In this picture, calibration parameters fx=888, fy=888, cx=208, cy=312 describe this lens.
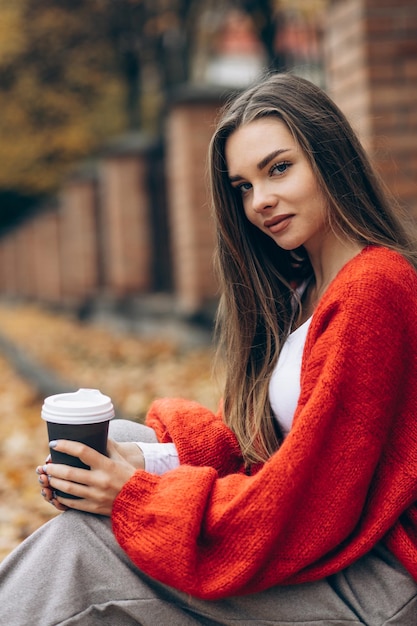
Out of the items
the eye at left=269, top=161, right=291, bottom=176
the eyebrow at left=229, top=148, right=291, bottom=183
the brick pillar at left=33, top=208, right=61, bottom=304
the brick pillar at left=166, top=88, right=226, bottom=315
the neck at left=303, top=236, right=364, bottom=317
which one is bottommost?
the brick pillar at left=33, top=208, right=61, bottom=304

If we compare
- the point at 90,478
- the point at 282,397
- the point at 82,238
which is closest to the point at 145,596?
the point at 90,478

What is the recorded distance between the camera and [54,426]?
200cm

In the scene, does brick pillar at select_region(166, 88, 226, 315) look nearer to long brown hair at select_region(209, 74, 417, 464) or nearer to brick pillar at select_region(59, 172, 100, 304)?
→ long brown hair at select_region(209, 74, 417, 464)

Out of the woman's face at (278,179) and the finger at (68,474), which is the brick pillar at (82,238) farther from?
the finger at (68,474)

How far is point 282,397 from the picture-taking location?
230 cm

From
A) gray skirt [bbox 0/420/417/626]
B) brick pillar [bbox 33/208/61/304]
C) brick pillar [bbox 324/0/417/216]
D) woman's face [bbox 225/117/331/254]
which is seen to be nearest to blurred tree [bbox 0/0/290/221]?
brick pillar [bbox 33/208/61/304]

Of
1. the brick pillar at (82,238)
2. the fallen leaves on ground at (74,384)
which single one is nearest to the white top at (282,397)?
the fallen leaves on ground at (74,384)

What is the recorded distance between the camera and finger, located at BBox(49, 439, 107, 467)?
1995 millimetres

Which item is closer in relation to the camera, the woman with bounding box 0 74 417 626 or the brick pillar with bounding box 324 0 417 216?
the woman with bounding box 0 74 417 626

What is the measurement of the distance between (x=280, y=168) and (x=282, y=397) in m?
0.59

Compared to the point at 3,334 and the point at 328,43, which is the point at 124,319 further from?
the point at 328,43

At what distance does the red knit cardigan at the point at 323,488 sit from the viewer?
188 cm

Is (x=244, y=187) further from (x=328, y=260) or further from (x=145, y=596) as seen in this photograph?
(x=145, y=596)

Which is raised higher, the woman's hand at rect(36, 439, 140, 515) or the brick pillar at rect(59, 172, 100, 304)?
the woman's hand at rect(36, 439, 140, 515)
